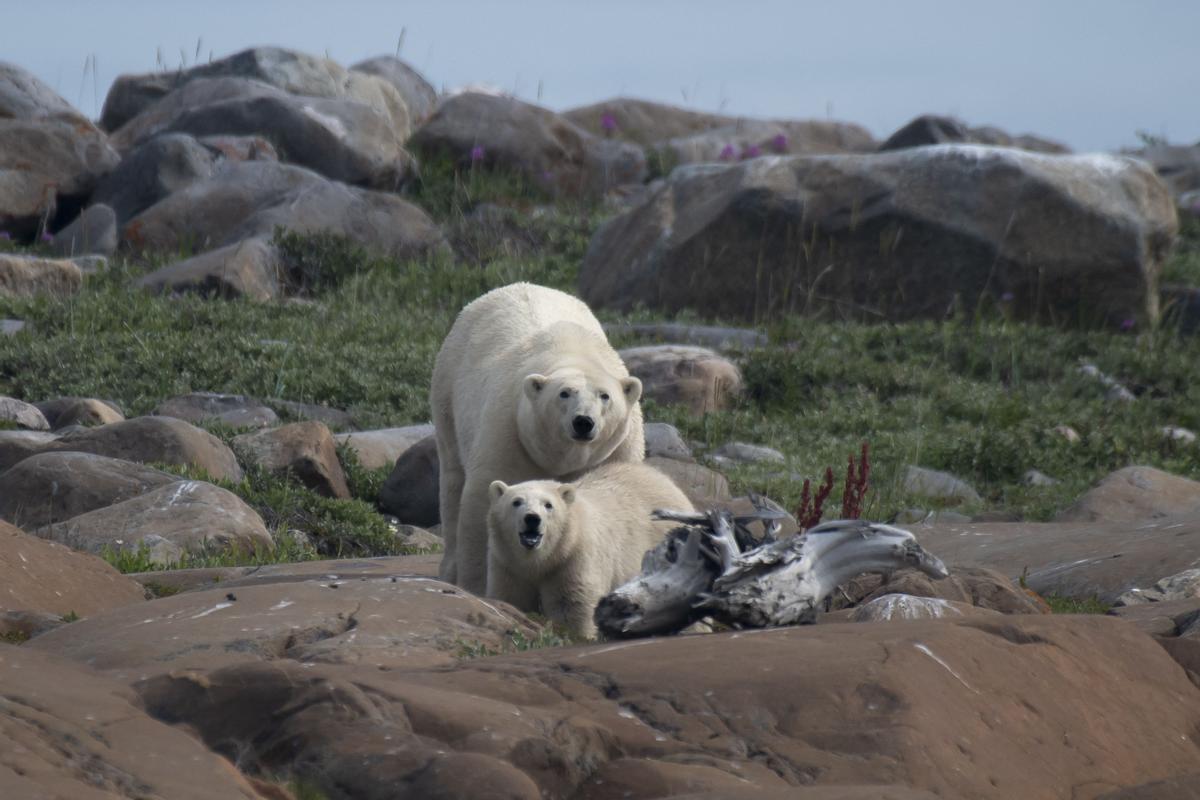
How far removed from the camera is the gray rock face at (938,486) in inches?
416

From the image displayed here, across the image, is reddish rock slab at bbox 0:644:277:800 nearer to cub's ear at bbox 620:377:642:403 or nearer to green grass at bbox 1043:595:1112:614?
cub's ear at bbox 620:377:642:403

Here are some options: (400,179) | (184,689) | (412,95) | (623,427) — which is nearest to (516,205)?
(400,179)

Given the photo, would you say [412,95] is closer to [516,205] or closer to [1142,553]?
[516,205]

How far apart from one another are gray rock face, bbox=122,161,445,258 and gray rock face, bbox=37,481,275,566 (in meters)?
8.70

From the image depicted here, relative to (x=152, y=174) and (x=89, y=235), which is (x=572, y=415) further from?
(x=152, y=174)

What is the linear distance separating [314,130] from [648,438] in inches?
423

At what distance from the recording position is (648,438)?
10.9 meters

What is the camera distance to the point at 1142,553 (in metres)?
6.98

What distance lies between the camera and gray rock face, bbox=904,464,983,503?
10.6 metres

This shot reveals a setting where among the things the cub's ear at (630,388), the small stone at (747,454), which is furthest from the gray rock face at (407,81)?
the cub's ear at (630,388)

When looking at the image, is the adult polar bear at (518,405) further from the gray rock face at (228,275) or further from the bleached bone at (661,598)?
the gray rock face at (228,275)

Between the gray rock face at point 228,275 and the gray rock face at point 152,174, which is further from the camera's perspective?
the gray rock face at point 152,174

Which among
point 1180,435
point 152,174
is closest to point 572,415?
point 1180,435

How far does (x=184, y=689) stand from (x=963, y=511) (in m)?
7.26
